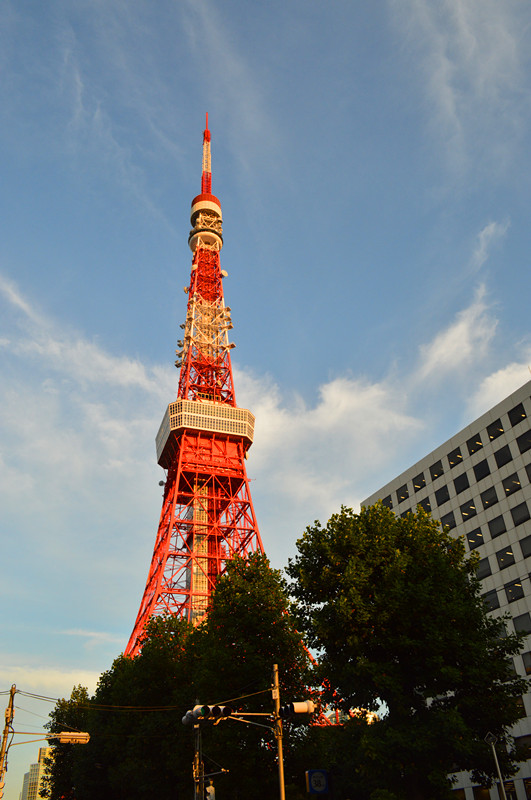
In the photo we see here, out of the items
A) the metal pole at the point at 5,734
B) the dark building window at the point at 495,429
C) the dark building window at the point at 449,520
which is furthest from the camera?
the dark building window at the point at 449,520

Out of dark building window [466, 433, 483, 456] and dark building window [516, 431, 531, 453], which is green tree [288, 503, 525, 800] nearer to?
dark building window [516, 431, 531, 453]

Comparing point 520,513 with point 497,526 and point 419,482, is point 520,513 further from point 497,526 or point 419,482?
point 419,482

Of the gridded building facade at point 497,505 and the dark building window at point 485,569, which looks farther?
the dark building window at point 485,569

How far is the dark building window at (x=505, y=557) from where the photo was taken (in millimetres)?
47031

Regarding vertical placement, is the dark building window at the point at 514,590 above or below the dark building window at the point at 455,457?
below

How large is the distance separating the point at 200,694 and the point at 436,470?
35.6m

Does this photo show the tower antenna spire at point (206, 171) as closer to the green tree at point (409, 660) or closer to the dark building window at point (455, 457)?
the dark building window at point (455, 457)

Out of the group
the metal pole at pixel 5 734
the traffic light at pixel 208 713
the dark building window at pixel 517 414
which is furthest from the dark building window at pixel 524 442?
the metal pole at pixel 5 734

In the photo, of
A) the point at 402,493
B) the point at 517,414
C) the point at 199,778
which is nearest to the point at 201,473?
the point at 402,493

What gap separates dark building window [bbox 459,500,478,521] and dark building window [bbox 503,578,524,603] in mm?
6983

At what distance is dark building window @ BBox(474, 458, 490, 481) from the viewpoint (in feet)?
169

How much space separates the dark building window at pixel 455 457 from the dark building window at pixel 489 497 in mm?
4586

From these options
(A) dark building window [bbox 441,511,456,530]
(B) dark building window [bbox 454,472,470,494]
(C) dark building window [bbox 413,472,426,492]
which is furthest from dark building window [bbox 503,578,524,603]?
(C) dark building window [bbox 413,472,426,492]

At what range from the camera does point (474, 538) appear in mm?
51094
